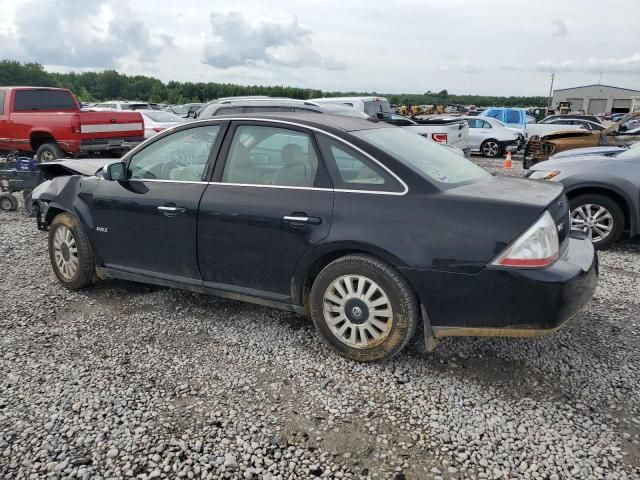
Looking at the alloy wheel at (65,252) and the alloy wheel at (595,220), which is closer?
the alloy wheel at (65,252)

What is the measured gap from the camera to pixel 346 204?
10.6ft

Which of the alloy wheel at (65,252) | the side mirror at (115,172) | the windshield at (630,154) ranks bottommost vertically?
the alloy wheel at (65,252)

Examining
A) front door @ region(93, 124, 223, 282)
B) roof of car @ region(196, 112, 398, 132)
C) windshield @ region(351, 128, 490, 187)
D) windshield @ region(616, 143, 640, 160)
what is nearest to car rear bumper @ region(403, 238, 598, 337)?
windshield @ region(351, 128, 490, 187)

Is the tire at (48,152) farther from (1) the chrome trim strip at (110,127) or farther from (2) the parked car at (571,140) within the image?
(2) the parked car at (571,140)

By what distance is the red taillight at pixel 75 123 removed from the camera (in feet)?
33.9

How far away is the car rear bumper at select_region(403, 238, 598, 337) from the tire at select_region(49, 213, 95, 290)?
9.61ft

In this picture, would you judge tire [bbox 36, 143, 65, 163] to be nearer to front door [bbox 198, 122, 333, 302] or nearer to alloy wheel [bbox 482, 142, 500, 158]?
front door [bbox 198, 122, 333, 302]

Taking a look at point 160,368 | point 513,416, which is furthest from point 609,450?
point 160,368

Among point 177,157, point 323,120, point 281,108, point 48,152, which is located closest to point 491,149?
point 281,108

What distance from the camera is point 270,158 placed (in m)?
3.62

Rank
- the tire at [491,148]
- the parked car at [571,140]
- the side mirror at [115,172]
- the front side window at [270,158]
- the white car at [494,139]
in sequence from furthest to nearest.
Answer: the tire at [491,148]
the white car at [494,139]
the parked car at [571,140]
the side mirror at [115,172]
the front side window at [270,158]

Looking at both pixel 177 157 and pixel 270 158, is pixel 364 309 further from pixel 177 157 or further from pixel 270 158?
pixel 177 157

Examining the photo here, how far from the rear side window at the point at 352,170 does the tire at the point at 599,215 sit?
148 inches

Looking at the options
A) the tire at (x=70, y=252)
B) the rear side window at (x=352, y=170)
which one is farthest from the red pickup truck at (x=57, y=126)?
the rear side window at (x=352, y=170)
